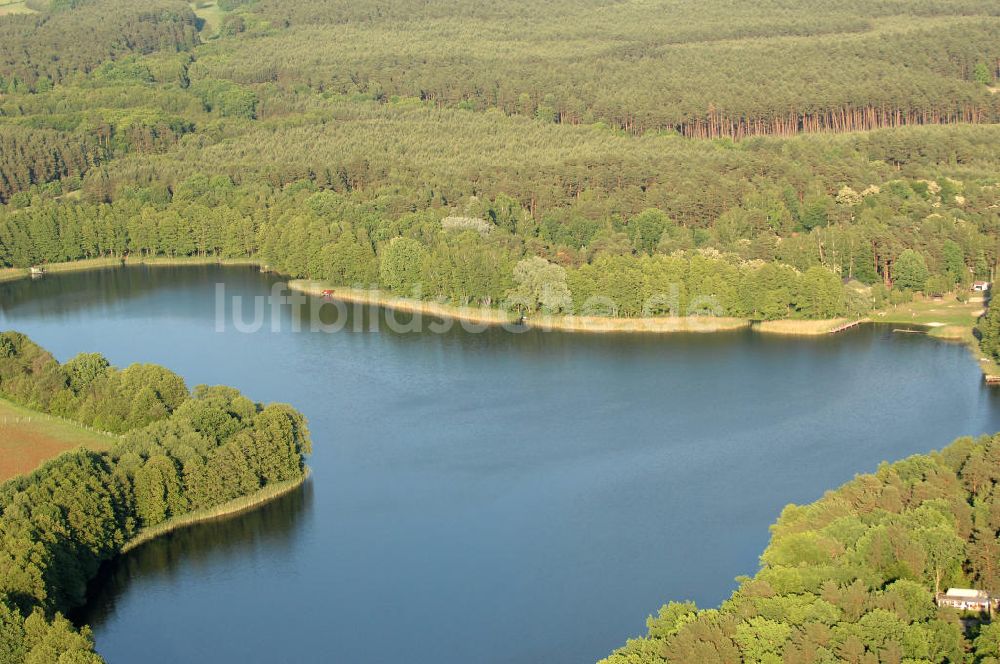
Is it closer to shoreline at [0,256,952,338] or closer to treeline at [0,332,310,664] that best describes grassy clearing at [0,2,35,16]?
shoreline at [0,256,952,338]

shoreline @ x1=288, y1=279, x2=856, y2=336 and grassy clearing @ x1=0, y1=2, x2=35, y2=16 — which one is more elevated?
grassy clearing @ x1=0, y1=2, x2=35, y2=16

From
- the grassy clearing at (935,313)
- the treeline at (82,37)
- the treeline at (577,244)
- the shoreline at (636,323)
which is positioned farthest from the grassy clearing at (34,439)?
the treeline at (82,37)

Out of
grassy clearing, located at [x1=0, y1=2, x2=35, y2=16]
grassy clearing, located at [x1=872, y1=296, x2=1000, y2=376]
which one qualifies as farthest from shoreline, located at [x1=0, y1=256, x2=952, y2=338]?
grassy clearing, located at [x1=0, y1=2, x2=35, y2=16]

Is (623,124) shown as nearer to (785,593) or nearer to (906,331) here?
(906,331)

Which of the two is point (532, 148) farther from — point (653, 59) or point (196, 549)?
point (196, 549)

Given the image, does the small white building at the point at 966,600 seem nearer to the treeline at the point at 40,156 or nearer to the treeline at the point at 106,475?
the treeline at the point at 106,475

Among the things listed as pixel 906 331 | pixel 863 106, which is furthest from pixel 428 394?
pixel 863 106

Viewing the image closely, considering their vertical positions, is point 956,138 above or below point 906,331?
above
